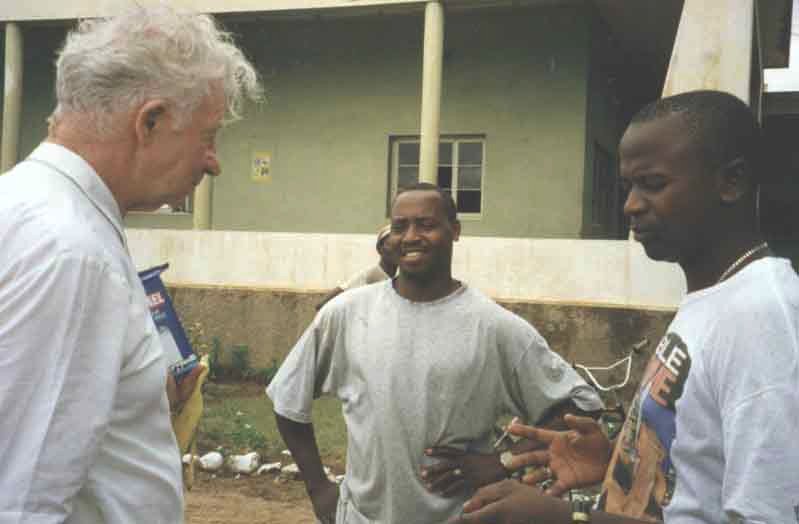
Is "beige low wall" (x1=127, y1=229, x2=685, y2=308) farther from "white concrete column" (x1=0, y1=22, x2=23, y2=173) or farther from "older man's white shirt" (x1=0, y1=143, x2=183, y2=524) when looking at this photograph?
"older man's white shirt" (x1=0, y1=143, x2=183, y2=524)

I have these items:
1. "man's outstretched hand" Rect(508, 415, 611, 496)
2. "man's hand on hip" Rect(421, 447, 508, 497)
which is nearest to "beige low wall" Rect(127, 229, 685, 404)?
"man's hand on hip" Rect(421, 447, 508, 497)

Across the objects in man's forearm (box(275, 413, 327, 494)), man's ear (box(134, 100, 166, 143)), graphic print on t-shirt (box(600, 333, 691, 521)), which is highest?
man's ear (box(134, 100, 166, 143))

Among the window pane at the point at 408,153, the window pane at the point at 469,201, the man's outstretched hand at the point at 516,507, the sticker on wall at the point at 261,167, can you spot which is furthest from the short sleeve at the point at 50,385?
the sticker on wall at the point at 261,167

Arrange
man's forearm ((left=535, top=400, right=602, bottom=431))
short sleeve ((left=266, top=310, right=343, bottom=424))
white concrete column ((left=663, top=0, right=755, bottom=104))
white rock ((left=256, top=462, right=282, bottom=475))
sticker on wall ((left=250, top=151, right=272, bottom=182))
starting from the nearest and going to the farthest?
man's forearm ((left=535, top=400, right=602, bottom=431))
short sleeve ((left=266, top=310, right=343, bottom=424))
white rock ((left=256, top=462, right=282, bottom=475))
white concrete column ((left=663, top=0, right=755, bottom=104))
sticker on wall ((left=250, top=151, right=272, bottom=182))

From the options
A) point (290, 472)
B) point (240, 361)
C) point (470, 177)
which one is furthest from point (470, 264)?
point (290, 472)

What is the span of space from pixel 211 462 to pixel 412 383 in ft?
14.5

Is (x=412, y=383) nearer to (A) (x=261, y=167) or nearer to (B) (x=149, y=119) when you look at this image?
(B) (x=149, y=119)

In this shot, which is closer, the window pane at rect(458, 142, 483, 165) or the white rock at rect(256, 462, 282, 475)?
the white rock at rect(256, 462, 282, 475)

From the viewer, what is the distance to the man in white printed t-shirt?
1276mm

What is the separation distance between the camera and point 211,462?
21.2 ft

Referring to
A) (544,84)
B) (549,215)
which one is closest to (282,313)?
(549,215)

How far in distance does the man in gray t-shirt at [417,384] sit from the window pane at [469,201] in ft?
25.6

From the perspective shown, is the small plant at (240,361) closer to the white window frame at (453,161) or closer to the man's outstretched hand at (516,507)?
the white window frame at (453,161)

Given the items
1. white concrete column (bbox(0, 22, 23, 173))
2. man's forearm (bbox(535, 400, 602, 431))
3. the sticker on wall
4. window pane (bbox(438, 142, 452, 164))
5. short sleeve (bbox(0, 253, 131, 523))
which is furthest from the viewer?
the sticker on wall
